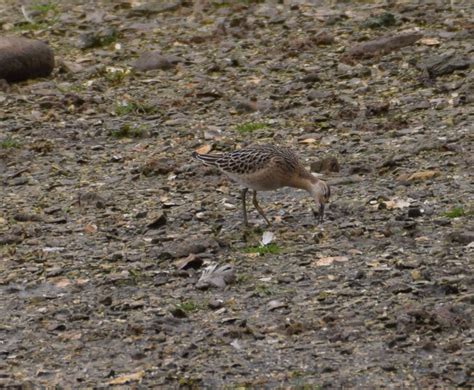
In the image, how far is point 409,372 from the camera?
8523mm

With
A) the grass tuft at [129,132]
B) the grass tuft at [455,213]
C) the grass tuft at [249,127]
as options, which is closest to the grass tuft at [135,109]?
the grass tuft at [129,132]

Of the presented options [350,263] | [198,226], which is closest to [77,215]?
[198,226]

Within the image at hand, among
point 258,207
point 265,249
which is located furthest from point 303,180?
point 265,249

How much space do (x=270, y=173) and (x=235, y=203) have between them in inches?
42.1

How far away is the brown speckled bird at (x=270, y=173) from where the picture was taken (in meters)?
11.6

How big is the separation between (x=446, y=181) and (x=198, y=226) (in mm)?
2389

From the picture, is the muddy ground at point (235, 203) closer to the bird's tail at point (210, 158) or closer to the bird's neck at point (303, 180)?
the bird's neck at point (303, 180)

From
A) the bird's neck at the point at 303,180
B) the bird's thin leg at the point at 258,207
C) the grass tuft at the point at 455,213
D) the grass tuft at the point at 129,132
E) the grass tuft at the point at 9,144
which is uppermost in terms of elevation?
the bird's neck at the point at 303,180

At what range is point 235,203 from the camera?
12.5 meters

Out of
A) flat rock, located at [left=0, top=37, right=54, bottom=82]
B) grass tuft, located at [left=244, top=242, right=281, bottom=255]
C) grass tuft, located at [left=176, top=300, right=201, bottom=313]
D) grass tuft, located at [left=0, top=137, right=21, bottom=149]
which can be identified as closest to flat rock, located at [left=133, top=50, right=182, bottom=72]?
flat rock, located at [left=0, top=37, right=54, bottom=82]

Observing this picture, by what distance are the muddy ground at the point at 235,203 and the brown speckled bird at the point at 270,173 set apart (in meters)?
0.32

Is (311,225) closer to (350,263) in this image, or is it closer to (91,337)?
(350,263)

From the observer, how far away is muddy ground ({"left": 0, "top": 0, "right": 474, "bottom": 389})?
9117mm

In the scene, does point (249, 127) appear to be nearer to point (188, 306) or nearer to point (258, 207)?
point (258, 207)
